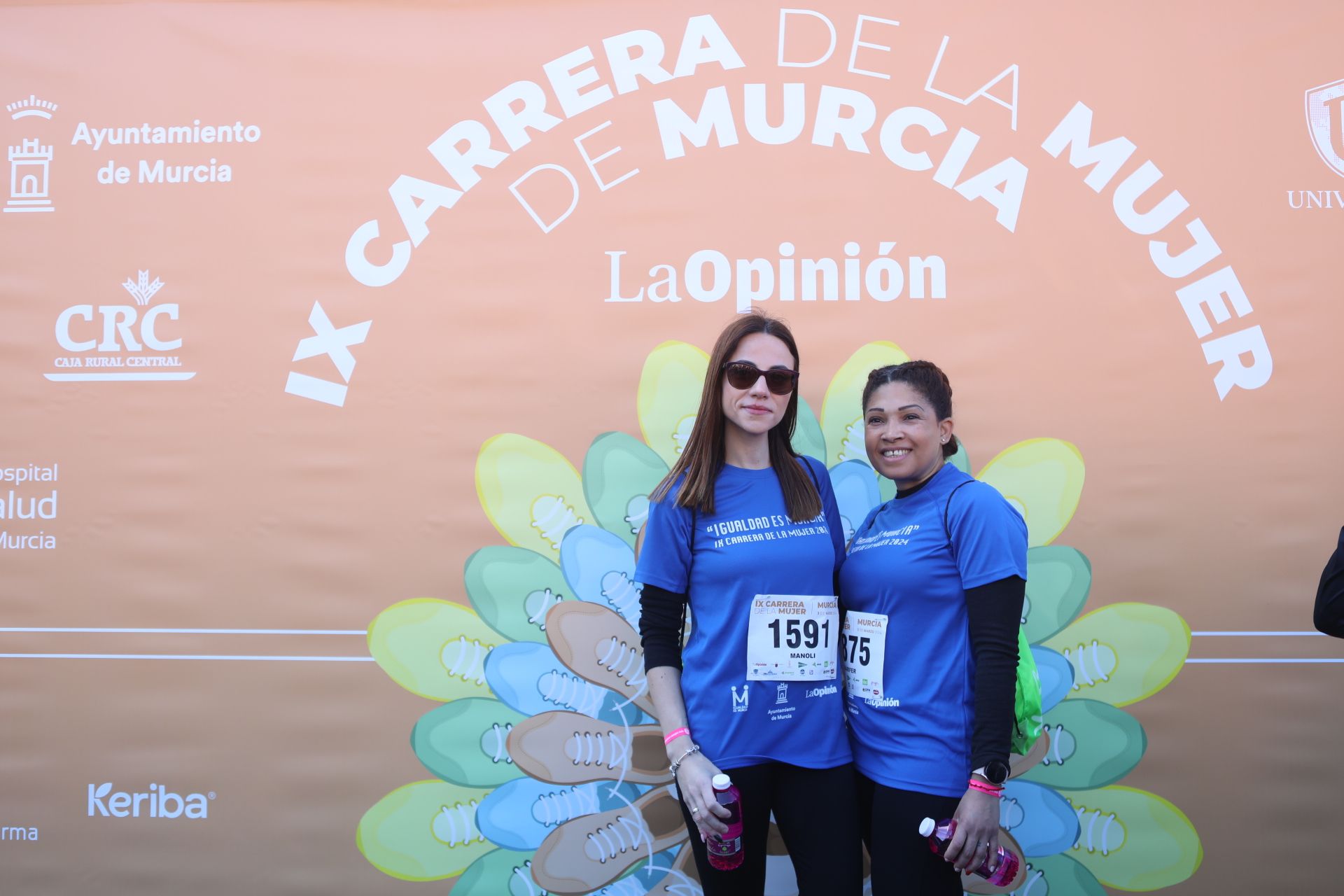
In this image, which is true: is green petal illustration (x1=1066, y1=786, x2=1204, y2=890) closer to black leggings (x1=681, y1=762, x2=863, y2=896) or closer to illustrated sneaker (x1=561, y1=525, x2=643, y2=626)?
black leggings (x1=681, y1=762, x2=863, y2=896)

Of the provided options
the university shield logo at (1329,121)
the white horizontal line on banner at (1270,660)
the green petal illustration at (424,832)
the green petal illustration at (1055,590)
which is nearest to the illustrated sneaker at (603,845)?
the green petal illustration at (424,832)

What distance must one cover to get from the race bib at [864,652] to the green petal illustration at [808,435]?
0.67m

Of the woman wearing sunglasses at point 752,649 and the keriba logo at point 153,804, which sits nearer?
the woman wearing sunglasses at point 752,649

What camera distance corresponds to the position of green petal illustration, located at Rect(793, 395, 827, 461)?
8.29 ft

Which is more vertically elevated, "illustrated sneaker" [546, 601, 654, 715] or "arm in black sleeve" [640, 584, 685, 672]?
"arm in black sleeve" [640, 584, 685, 672]

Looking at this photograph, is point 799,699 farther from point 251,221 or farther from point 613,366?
point 251,221

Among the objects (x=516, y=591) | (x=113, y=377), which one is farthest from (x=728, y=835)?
(x=113, y=377)

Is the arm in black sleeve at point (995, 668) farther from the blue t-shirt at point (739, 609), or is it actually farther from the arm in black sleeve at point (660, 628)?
the arm in black sleeve at point (660, 628)

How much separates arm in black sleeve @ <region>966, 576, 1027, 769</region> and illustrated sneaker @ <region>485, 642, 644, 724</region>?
3.58ft

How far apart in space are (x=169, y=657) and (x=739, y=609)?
179cm

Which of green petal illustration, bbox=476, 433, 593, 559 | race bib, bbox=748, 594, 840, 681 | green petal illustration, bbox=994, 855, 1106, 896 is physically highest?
green petal illustration, bbox=476, 433, 593, 559

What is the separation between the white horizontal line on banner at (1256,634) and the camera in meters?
2.48

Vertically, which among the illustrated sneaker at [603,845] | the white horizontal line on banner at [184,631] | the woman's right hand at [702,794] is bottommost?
the illustrated sneaker at [603,845]

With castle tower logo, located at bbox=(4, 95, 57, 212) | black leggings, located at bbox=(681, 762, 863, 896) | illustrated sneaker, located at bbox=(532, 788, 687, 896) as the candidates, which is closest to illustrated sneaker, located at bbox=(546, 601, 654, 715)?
illustrated sneaker, located at bbox=(532, 788, 687, 896)
